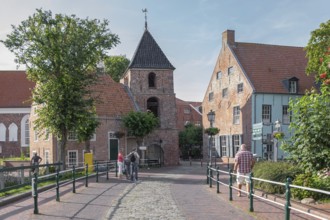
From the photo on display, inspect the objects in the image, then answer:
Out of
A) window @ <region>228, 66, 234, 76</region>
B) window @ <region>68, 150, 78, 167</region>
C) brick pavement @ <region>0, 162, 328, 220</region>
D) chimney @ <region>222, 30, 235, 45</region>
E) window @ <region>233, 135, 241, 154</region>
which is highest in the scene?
chimney @ <region>222, 30, 235, 45</region>

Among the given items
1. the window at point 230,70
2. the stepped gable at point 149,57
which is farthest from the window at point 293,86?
the stepped gable at point 149,57

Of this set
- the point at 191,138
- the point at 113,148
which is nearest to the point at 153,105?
the point at 113,148

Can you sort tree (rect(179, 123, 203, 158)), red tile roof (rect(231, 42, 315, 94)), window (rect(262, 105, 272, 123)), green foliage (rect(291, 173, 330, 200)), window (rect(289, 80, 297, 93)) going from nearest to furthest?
1. green foliage (rect(291, 173, 330, 200))
2. window (rect(262, 105, 272, 123))
3. red tile roof (rect(231, 42, 315, 94))
4. window (rect(289, 80, 297, 93))
5. tree (rect(179, 123, 203, 158))

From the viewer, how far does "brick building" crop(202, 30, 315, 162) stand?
125 feet

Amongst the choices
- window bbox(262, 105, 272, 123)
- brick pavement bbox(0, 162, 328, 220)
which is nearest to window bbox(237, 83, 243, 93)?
window bbox(262, 105, 272, 123)

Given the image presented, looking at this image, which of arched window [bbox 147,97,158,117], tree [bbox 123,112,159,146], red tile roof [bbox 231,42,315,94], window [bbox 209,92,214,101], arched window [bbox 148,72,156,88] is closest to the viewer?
tree [bbox 123,112,159,146]

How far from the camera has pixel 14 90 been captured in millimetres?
57938

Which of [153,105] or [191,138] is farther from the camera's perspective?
[191,138]

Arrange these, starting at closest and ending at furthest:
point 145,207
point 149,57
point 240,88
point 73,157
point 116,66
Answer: point 145,207, point 73,157, point 240,88, point 149,57, point 116,66

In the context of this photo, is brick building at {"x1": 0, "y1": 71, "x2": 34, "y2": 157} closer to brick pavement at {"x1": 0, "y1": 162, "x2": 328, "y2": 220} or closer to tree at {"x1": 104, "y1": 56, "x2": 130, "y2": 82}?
tree at {"x1": 104, "y1": 56, "x2": 130, "y2": 82}

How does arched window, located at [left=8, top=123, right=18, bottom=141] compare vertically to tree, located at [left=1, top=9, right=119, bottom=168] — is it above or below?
below

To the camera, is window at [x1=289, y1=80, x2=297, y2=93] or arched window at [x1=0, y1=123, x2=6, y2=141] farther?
arched window at [x1=0, y1=123, x2=6, y2=141]

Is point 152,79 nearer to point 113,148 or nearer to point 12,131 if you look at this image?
point 113,148

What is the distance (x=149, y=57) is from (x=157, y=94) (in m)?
3.60
